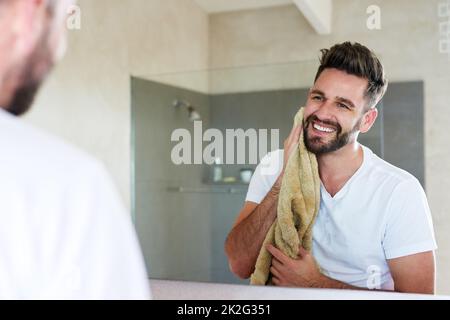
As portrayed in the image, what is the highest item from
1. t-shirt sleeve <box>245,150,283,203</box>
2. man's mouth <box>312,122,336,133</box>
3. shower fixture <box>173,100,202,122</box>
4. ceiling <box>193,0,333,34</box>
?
ceiling <box>193,0,333,34</box>

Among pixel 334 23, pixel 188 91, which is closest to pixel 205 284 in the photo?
pixel 188 91

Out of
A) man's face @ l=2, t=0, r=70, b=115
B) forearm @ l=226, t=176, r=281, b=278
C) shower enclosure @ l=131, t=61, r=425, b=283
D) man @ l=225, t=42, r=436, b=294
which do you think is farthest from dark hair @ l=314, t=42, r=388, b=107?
man's face @ l=2, t=0, r=70, b=115

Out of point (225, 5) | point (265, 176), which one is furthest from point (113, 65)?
point (265, 176)

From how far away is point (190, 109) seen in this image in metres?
2.23

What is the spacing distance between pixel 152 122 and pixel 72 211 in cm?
174

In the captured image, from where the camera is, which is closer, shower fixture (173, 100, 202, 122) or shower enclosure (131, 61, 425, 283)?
shower enclosure (131, 61, 425, 283)

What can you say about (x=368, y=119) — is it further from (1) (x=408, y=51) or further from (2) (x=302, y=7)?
(2) (x=302, y=7)

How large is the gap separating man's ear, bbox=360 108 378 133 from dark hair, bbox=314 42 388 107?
0.02 meters

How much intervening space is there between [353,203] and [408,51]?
0.70 m

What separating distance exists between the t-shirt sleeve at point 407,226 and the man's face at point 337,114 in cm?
26

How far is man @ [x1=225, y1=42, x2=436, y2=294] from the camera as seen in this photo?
1791 mm

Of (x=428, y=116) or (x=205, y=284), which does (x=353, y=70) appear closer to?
(x=428, y=116)

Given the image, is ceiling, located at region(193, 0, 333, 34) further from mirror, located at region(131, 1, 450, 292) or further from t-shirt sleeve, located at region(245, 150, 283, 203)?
t-shirt sleeve, located at region(245, 150, 283, 203)

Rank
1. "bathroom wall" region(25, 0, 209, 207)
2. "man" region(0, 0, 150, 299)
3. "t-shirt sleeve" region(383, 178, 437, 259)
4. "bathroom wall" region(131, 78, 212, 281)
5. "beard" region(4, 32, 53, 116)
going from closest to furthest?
"man" region(0, 0, 150, 299)
"beard" region(4, 32, 53, 116)
"t-shirt sleeve" region(383, 178, 437, 259)
"bathroom wall" region(25, 0, 209, 207)
"bathroom wall" region(131, 78, 212, 281)
